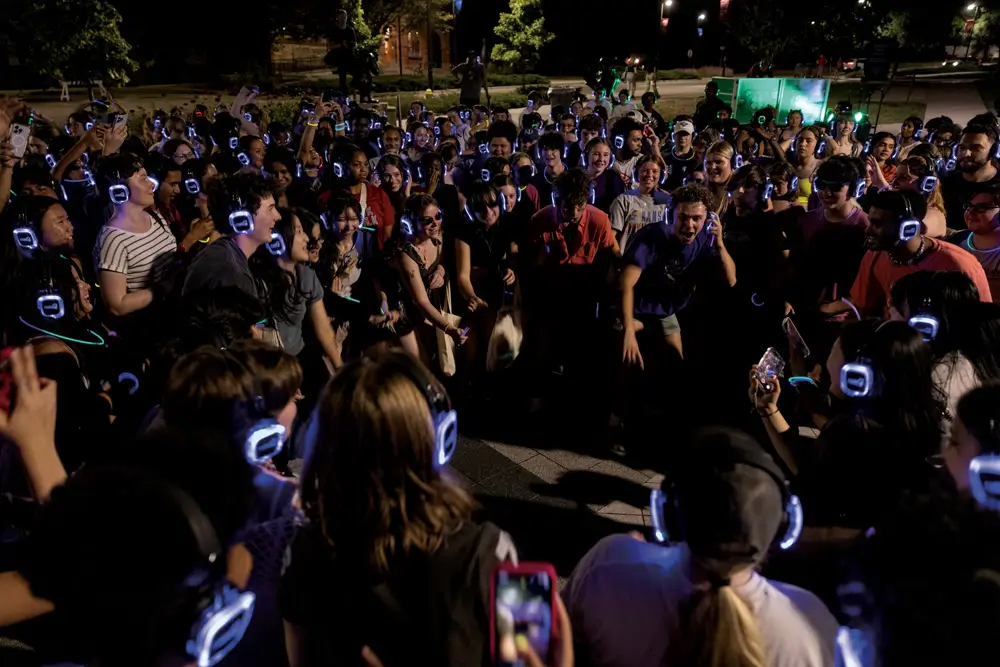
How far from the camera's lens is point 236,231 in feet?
12.3

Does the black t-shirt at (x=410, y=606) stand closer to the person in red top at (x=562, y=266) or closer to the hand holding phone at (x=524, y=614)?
the hand holding phone at (x=524, y=614)

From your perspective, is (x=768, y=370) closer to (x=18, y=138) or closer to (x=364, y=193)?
(x=364, y=193)

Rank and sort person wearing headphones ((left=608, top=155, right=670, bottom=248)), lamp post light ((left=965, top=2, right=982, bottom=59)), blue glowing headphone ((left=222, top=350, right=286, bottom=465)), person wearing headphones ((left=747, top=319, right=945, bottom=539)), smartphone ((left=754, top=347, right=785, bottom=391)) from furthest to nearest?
lamp post light ((left=965, top=2, right=982, bottom=59))
person wearing headphones ((left=608, top=155, right=670, bottom=248))
smartphone ((left=754, top=347, right=785, bottom=391))
person wearing headphones ((left=747, top=319, right=945, bottom=539))
blue glowing headphone ((left=222, top=350, right=286, bottom=465))

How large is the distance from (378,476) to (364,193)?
16.7 feet

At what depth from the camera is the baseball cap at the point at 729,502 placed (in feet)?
5.08

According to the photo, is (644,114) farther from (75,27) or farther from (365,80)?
(75,27)

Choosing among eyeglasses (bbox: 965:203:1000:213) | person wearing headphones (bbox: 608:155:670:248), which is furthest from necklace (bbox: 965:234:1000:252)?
person wearing headphones (bbox: 608:155:670:248)

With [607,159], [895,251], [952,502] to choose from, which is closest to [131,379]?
[952,502]

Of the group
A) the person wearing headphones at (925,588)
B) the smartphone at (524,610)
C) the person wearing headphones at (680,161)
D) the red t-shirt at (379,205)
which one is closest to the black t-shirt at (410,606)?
the smartphone at (524,610)

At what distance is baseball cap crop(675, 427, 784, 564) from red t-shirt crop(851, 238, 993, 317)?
8.96 feet

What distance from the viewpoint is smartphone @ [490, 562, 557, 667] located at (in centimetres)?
143

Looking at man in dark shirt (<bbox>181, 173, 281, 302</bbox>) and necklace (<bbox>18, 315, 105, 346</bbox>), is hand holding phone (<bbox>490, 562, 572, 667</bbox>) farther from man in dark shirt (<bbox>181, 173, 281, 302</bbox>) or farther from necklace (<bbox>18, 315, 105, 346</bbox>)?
necklace (<bbox>18, 315, 105, 346</bbox>)

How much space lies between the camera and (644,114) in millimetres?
13812

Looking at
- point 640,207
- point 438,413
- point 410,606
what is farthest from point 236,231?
point 640,207
